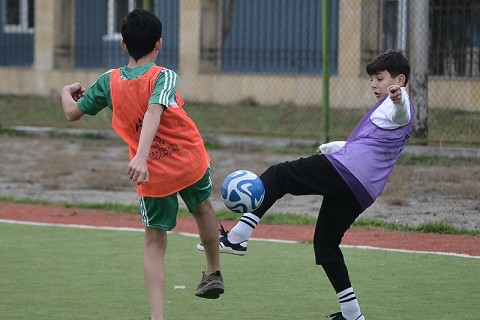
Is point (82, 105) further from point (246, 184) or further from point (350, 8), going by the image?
point (350, 8)

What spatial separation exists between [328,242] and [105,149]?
1128cm

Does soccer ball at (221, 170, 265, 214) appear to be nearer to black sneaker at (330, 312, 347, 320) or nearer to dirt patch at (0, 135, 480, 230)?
black sneaker at (330, 312, 347, 320)

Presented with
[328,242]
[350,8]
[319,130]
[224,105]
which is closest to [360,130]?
[328,242]

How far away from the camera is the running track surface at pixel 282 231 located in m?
9.41

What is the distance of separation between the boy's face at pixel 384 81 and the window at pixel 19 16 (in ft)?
68.9

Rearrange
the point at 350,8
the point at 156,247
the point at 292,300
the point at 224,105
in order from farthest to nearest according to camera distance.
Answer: the point at 224,105, the point at 350,8, the point at 292,300, the point at 156,247

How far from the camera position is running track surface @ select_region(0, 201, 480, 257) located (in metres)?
9.41

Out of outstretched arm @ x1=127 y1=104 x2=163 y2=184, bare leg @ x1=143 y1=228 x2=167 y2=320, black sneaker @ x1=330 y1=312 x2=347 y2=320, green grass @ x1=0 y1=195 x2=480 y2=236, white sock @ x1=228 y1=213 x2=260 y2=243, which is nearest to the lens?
outstretched arm @ x1=127 y1=104 x2=163 y2=184

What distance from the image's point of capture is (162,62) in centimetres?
2252

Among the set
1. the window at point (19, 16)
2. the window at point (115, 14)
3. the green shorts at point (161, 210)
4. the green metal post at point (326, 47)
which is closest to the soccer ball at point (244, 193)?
the green shorts at point (161, 210)

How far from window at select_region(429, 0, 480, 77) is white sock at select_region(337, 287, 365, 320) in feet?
35.4

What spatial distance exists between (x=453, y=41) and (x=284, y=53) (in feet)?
16.3

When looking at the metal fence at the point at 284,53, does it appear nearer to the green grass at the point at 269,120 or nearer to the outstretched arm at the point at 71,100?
the green grass at the point at 269,120

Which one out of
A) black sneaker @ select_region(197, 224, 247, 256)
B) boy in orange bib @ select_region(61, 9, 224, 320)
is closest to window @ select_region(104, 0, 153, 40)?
black sneaker @ select_region(197, 224, 247, 256)
